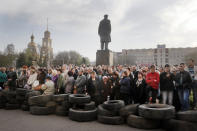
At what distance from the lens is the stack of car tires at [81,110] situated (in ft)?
20.3

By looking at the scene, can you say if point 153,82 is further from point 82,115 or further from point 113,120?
point 82,115

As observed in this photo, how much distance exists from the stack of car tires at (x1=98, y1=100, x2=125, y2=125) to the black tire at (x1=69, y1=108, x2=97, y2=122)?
0.33m

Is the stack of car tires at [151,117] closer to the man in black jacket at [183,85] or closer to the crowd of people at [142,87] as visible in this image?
the crowd of people at [142,87]

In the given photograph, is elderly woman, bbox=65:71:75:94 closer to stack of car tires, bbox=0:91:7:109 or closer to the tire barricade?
the tire barricade

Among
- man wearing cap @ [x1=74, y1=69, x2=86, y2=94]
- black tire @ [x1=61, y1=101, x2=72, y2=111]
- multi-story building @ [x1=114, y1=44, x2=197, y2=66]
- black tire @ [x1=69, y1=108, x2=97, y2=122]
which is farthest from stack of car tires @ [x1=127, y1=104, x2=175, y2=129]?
multi-story building @ [x1=114, y1=44, x2=197, y2=66]

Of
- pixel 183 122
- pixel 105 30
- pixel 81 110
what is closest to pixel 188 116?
pixel 183 122

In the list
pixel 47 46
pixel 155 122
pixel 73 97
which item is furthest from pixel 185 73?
pixel 47 46

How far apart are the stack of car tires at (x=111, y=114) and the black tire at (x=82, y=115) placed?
33 cm

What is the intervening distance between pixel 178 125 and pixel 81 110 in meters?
3.41

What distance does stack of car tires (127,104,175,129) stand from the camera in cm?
518

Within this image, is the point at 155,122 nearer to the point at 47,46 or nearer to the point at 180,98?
the point at 180,98

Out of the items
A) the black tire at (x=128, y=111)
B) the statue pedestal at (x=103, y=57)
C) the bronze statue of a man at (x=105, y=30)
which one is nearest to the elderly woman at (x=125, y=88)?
the black tire at (x=128, y=111)

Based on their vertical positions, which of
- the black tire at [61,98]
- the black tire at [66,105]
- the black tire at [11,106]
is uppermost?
the black tire at [61,98]

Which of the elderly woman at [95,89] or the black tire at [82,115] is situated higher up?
the elderly woman at [95,89]
